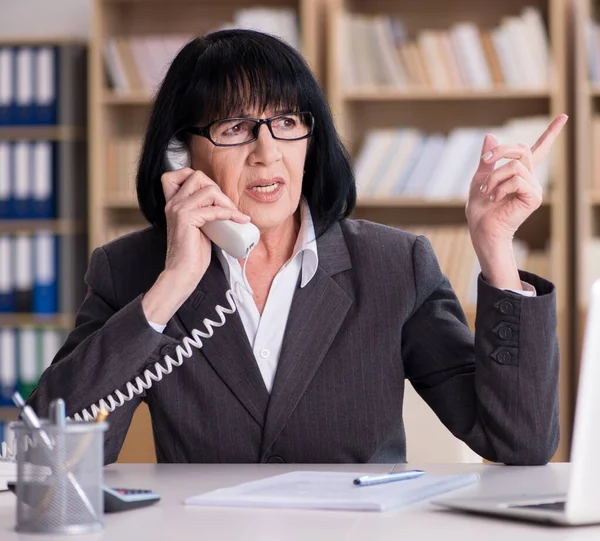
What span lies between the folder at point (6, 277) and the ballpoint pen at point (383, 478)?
123 inches

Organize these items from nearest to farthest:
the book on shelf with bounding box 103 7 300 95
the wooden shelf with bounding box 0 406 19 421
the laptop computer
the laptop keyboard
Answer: the laptop computer
the laptop keyboard
the book on shelf with bounding box 103 7 300 95
the wooden shelf with bounding box 0 406 19 421

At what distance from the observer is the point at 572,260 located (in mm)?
4082

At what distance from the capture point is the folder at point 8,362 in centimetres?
421

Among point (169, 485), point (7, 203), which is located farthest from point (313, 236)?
point (7, 203)

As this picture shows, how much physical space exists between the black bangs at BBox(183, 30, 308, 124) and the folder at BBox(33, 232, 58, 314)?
248cm

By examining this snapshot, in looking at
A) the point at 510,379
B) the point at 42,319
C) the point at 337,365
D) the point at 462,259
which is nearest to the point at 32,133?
the point at 42,319

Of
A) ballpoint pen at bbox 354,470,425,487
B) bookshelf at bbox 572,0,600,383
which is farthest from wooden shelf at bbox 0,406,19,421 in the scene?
ballpoint pen at bbox 354,470,425,487

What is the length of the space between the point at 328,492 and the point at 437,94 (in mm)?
2993

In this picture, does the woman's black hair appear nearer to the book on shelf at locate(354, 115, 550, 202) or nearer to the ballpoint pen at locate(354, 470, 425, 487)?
the ballpoint pen at locate(354, 470, 425, 487)

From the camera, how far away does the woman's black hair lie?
1819 mm

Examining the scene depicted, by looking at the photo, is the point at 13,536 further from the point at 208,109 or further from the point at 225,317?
the point at 208,109

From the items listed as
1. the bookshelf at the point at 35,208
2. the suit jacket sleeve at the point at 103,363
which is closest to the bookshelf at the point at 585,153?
the bookshelf at the point at 35,208

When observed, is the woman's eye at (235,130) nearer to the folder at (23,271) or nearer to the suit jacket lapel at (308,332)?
the suit jacket lapel at (308,332)

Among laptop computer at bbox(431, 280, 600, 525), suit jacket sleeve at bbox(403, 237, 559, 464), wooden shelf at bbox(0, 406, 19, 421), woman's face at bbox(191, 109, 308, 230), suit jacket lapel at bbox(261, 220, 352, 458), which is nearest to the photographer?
laptop computer at bbox(431, 280, 600, 525)
